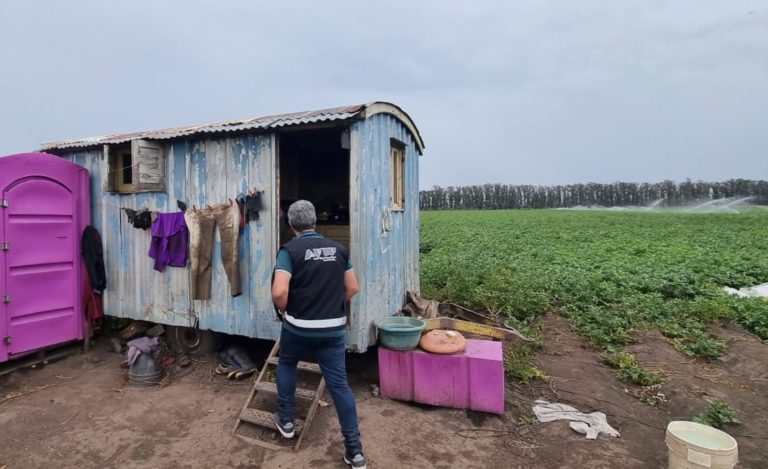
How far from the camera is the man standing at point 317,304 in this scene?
11.0 feet

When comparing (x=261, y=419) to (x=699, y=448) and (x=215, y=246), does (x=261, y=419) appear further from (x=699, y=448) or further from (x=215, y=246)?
(x=699, y=448)

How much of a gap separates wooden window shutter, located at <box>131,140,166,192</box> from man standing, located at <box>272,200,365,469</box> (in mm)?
3079

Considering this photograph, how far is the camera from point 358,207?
15.3 ft

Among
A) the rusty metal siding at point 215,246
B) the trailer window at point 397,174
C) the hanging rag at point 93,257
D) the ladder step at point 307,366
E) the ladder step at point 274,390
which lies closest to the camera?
the ladder step at point 274,390

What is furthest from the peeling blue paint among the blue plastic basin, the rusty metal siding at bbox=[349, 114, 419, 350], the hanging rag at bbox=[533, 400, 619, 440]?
the hanging rag at bbox=[533, 400, 619, 440]

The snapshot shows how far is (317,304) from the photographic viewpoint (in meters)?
3.36

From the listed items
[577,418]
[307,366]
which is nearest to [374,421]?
[307,366]

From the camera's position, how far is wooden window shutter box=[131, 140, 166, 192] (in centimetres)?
533

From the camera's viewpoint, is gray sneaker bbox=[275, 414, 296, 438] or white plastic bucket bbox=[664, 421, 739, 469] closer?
white plastic bucket bbox=[664, 421, 739, 469]

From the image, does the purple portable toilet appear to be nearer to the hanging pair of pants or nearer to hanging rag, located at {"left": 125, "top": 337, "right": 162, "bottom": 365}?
hanging rag, located at {"left": 125, "top": 337, "right": 162, "bottom": 365}

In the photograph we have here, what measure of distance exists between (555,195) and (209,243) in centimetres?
6849

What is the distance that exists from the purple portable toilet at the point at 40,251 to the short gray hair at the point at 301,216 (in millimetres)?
4213

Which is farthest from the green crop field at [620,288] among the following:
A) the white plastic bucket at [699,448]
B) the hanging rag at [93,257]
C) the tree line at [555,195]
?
the tree line at [555,195]

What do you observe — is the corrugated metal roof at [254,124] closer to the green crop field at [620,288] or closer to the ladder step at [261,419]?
the ladder step at [261,419]
